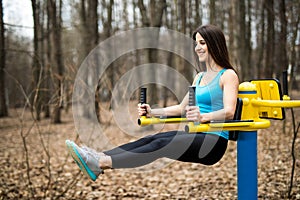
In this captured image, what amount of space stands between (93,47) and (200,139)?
298 inches

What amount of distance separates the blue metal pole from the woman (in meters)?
0.13

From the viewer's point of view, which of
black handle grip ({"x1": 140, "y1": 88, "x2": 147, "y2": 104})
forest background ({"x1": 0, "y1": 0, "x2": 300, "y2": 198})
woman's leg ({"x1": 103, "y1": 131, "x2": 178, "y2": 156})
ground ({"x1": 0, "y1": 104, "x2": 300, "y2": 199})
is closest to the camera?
woman's leg ({"x1": 103, "y1": 131, "x2": 178, "y2": 156})

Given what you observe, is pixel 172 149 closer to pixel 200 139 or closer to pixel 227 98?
pixel 200 139

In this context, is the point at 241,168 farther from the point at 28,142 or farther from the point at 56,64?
the point at 56,64

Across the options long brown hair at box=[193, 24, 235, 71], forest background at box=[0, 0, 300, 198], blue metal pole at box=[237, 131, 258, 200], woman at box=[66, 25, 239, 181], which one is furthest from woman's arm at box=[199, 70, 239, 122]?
forest background at box=[0, 0, 300, 198]

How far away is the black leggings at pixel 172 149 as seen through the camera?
2.11 m

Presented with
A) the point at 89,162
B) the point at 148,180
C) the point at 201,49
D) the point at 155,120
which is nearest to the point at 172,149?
the point at 155,120

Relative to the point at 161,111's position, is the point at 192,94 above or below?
above

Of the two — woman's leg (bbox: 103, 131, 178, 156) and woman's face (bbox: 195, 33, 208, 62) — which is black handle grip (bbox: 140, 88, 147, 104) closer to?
woman's leg (bbox: 103, 131, 178, 156)

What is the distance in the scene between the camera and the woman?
2100 millimetres

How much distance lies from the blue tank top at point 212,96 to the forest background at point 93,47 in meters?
1.67

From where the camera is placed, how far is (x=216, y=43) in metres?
2.21

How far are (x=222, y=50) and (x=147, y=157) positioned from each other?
88 centimetres

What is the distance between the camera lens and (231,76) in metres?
2.13
